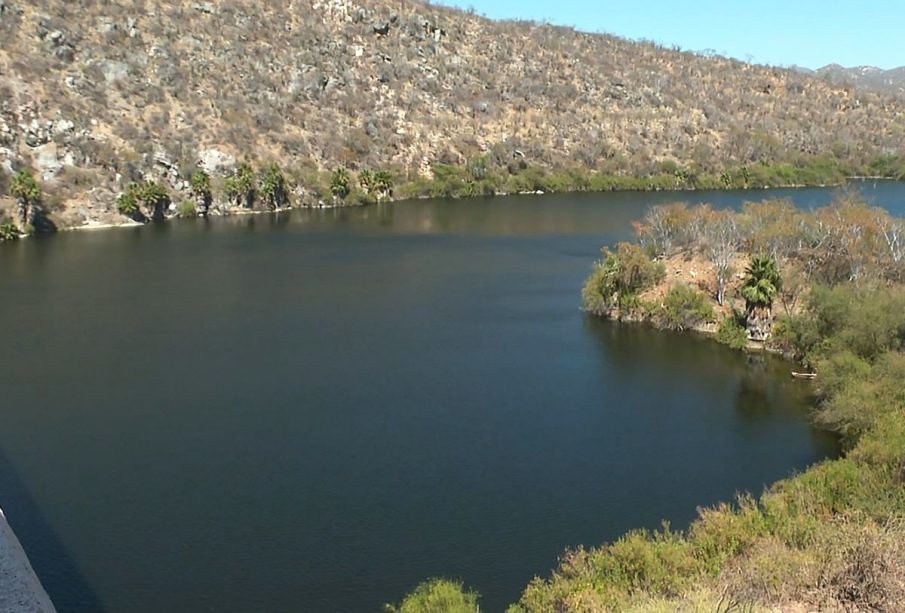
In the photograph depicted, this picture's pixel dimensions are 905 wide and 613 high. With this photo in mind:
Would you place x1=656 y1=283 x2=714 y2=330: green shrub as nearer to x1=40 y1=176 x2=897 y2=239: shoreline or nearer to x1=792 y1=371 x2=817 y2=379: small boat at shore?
x1=792 y1=371 x2=817 y2=379: small boat at shore

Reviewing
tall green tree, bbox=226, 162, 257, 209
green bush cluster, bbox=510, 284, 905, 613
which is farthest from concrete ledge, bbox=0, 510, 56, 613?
tall green tree, bbox=226, 162, 257, 209

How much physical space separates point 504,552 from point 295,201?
307ft

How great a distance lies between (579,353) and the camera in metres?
50.4

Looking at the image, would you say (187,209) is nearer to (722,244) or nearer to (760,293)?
(722,244)

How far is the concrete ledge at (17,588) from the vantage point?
60.0 feet

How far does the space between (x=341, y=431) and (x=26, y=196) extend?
6707 cm

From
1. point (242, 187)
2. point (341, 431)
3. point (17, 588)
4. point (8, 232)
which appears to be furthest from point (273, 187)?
point (17, 588)

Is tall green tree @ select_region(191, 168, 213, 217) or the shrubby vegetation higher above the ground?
tall green tree @ select_region(191, 168, 213, 217)

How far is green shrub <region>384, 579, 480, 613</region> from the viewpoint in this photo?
21516mm

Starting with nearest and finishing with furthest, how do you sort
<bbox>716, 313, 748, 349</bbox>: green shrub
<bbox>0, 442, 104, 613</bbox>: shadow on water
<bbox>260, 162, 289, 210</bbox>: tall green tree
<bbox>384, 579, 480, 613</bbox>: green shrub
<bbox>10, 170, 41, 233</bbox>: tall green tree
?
1. <bbox>384, 579, 480, 613</bbox>: green shrub
2. <bbox>0, 442, 104, 613</bbox>: shadow on water
3. <bbox>716, 313, 748, 349</bbox>: green shrub
4. <bbox>10, 170, 41, 233</bbox>: tall green tree
5. <bbox>260, 162, 289, 210</bbox>: tall green tree

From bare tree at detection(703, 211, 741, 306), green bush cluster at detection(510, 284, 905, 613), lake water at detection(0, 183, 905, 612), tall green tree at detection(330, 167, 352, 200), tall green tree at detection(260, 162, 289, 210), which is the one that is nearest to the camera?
green bush cluster at detection(510, 284, 905, 613)

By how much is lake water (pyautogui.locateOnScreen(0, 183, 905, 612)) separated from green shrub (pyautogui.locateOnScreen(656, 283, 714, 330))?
4.58ft

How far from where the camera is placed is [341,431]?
3753cm

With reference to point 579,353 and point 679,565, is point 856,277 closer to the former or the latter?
point 579,353
